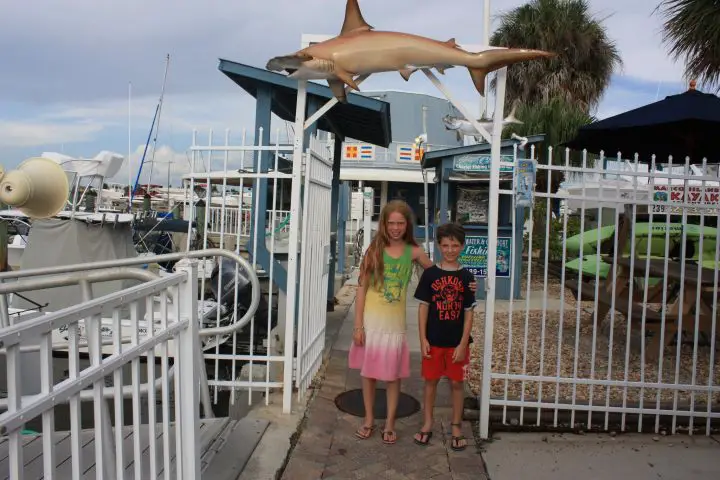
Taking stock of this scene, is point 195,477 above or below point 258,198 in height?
below

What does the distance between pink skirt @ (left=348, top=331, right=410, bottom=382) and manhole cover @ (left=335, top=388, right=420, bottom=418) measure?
704mm

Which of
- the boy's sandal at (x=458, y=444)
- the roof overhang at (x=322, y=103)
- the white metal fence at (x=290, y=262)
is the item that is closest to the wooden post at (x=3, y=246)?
the roof overhang at (x=322, y=103)

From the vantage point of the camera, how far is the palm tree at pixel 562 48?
59.0ft

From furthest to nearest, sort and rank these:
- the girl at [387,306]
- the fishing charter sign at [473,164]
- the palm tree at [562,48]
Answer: the palm tree at [562,48]
the fishing charter sign at [473,164]
the girl at [387,306]

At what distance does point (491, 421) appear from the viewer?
4453 millimetres

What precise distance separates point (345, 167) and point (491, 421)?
18.4 m

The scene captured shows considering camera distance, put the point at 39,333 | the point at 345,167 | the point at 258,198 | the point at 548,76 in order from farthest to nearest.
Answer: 1. the point at 345,167
2. the point at 548,76
3. the point at 258,198
4. the point at 39,333

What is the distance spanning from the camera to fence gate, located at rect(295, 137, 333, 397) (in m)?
4.71

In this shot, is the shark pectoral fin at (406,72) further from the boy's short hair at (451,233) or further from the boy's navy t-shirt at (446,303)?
the boy's navy t-shirt at (446,303)

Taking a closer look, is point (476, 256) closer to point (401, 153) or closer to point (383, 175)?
point (383, 175)

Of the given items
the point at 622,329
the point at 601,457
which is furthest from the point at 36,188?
the point at 622,329

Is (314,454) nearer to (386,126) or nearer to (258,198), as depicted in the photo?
(258,198)

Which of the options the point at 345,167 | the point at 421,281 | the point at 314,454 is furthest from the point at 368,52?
the point at 345,167

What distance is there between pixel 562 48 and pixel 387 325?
16.4 meters
